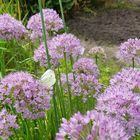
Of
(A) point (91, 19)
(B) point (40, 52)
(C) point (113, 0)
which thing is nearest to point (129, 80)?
(B) point (40, 52)

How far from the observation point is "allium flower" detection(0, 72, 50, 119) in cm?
203

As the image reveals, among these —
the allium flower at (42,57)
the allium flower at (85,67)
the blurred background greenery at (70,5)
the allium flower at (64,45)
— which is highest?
the allium flower at (64,45)

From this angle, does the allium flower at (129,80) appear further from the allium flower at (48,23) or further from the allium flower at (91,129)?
the allium flower at (48,23)

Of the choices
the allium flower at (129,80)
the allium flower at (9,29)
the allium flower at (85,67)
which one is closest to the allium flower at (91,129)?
the allium flower at (129,80)

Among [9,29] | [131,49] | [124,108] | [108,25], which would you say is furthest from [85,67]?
[108,25]

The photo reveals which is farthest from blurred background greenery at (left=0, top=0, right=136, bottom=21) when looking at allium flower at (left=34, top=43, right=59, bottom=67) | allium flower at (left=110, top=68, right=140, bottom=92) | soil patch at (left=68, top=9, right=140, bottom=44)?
allium flower at (left=110, top=68, right=140, bottom=92)

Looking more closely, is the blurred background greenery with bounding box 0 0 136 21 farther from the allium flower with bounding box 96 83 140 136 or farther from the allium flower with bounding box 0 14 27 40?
the allium flower with bounding box 96 83 140 136

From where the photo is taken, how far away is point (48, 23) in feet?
8.98

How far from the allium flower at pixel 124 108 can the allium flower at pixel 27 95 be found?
1.33 feet

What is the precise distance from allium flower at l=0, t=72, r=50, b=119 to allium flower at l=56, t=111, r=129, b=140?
66cm

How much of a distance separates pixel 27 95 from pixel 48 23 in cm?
82

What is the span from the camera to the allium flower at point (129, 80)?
187 centimetres

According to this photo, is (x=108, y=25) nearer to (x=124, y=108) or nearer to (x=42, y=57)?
(x=42, y=57)

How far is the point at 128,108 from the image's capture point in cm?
162
